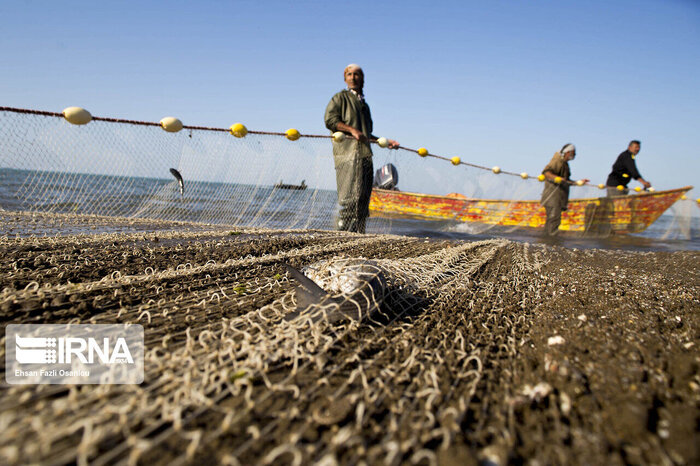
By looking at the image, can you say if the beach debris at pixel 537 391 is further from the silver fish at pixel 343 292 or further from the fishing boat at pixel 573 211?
the fishing boat at pixel 573 211

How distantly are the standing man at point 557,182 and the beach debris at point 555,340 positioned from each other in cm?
753

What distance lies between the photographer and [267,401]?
3.50 feet

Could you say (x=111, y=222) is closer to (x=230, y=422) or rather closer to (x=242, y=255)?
(x=242, y=255)

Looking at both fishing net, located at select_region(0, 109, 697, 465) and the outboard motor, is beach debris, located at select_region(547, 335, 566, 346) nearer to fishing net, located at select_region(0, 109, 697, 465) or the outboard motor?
fishing net, located at select_region(0, 109, 697, 465)

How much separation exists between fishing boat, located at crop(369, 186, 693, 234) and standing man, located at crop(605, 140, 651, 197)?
52 cm

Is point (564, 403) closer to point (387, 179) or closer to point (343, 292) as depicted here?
point (343, 292)

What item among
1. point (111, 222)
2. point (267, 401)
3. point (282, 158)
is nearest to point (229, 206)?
point (282, 158)

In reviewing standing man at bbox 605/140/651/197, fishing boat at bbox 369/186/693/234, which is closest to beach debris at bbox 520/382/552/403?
fishing boat at bbox 369/186/693/234

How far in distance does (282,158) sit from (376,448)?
17.0ft

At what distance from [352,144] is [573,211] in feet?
32.0

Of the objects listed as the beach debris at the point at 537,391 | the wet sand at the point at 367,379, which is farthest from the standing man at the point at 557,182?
the beach debris at the point at 537,391

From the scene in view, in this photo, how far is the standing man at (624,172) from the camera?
9133 mm

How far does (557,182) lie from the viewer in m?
7.89

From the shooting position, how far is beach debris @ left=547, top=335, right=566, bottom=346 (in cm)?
150
